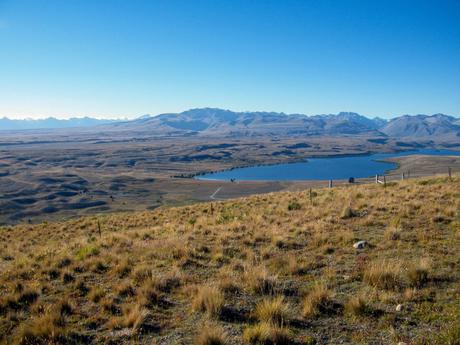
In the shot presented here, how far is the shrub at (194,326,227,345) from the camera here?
19.9 ft

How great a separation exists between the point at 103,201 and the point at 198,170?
245 ft

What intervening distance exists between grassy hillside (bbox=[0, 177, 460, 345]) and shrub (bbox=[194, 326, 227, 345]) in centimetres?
2

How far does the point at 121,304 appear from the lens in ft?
25.9

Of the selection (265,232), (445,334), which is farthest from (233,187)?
(445,334)

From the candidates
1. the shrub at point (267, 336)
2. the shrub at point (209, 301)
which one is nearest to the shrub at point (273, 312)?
the shrub at point (267, 336)

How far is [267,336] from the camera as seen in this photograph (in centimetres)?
616

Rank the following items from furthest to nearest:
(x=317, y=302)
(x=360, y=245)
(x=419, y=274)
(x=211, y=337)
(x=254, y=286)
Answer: (x=360, y=245) → (x=254, y=286) → (x=419, y=274) → (x=317, y=302) → (x=211, y=337)

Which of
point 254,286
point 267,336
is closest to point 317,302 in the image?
point 254,286

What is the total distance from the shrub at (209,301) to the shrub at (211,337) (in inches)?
38.3

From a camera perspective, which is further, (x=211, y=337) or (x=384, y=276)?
(x=384, y=276)

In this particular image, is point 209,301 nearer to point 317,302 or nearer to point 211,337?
point 211,337

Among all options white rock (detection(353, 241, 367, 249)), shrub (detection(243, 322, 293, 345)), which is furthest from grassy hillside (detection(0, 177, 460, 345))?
white rock (detection(353, 241, 367, 249))

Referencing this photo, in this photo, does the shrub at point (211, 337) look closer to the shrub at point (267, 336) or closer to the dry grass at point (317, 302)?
the shrub at point (267, 336)

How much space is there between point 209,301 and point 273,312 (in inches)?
56.1
